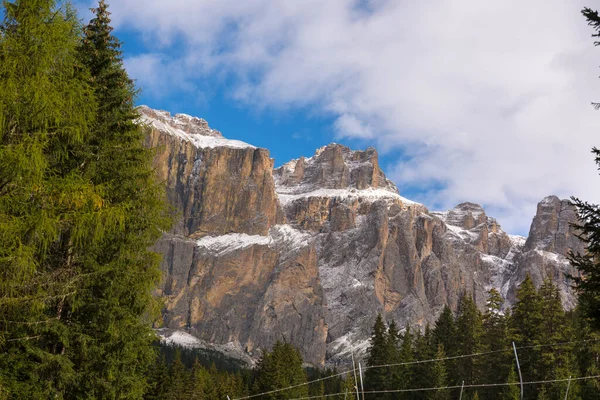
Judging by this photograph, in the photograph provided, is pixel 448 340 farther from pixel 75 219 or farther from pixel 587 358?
pixel 75 219

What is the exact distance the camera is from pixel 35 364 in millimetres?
10367

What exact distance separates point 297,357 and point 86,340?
155 feet

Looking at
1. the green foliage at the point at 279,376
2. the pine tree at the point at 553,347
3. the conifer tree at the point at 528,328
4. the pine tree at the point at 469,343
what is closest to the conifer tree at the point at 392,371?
the pine tree at the point at 469,343

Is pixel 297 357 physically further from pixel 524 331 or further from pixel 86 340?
pixel 86 340

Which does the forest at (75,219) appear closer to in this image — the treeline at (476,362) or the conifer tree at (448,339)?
the treeline at (476,362)

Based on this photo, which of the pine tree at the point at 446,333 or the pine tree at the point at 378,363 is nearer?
the pine tree at the point at 446,333

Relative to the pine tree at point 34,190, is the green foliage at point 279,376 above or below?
below

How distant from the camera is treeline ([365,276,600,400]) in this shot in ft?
111

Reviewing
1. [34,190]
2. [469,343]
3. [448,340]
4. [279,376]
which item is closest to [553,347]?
[469,343]

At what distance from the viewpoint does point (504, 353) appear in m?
38.8

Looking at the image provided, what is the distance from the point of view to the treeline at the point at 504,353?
34.0 m

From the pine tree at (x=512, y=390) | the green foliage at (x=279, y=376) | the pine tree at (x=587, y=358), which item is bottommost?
the green foliage at (x=279, y=376)

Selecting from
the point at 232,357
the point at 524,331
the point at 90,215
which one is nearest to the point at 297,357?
the point at 524,331

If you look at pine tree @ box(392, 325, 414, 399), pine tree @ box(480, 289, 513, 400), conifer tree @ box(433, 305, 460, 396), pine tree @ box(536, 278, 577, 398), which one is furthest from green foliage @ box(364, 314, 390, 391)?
pine tree @ box(536, 278, 577, 398)
